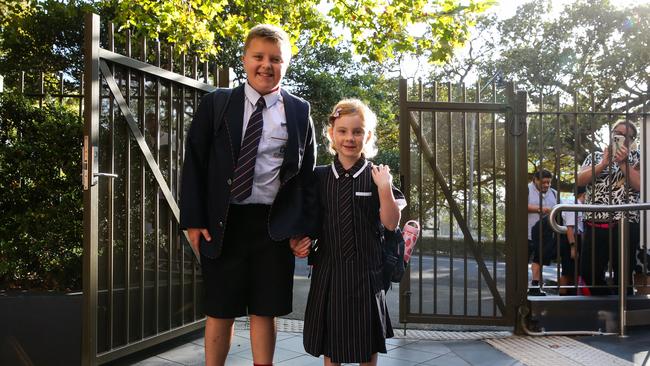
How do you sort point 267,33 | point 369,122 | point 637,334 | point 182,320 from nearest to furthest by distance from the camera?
point 267,33
point 369,122
point 182,320
point 637,334

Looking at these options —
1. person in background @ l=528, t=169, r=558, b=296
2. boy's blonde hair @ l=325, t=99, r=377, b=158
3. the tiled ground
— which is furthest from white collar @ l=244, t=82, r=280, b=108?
person in background @ l=528, t=169, r=558, b=296

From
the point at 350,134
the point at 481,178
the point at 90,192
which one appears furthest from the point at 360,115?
the point at 481,178

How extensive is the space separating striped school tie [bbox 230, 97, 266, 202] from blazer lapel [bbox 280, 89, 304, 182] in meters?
0.14

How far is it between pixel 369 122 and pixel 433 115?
214 cm

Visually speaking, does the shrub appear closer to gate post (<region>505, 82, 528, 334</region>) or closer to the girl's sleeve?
the girl's sleeve

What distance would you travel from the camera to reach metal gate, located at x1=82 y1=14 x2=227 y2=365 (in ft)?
10.1

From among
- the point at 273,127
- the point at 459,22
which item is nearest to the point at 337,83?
the point at 459,22

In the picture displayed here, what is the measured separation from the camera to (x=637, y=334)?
4.58m

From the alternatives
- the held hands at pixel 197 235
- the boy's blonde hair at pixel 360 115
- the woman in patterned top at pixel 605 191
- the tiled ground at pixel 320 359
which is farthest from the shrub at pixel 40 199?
the woman in patterned top at pixel 605 191

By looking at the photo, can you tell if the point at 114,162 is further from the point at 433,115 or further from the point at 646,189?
the point at 646,189

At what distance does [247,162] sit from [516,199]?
2892 mm

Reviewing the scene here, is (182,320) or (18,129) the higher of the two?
(18,129)

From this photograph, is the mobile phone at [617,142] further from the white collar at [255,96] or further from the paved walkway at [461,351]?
the white collar at [255,96]

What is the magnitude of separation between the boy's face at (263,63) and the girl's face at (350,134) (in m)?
0.38
